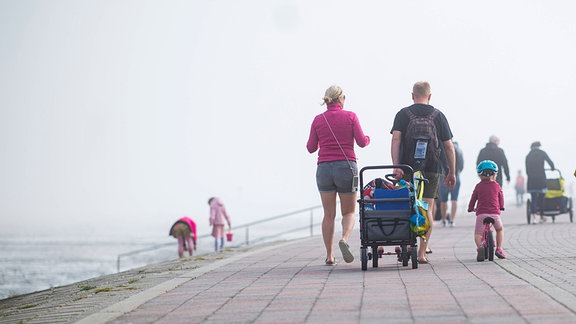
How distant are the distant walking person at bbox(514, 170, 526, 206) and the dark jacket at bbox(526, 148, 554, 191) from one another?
71.2 ft

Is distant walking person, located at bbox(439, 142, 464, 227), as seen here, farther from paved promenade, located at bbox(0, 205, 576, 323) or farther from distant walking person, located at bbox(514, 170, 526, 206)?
distant walking person, located at bbox(514, 170, 526, 206)

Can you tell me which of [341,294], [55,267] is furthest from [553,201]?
[55,267]

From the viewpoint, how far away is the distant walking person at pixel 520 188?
47.5 m

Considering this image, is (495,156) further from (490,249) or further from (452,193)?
(490,249)

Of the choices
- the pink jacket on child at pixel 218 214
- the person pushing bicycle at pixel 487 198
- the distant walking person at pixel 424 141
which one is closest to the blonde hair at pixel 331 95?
the distant walking person at pixel 424 141

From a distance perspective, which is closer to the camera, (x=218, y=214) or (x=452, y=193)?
(x=452, y=193)

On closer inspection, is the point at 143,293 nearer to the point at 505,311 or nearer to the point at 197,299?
the point at 197,299

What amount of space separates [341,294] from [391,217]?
8.28 ft

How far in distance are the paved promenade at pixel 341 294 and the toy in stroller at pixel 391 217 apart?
0.28 metres

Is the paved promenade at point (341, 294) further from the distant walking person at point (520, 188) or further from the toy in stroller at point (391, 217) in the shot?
the distant walking person at point (520, 188)

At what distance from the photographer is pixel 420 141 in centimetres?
1247

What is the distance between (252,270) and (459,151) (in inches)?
435

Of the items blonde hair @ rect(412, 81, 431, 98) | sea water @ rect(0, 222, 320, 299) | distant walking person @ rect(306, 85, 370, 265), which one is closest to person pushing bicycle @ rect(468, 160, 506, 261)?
blonde hair @ rect(412, 81, 431, 98)

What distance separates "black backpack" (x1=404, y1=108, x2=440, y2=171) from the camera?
40.9 ft
